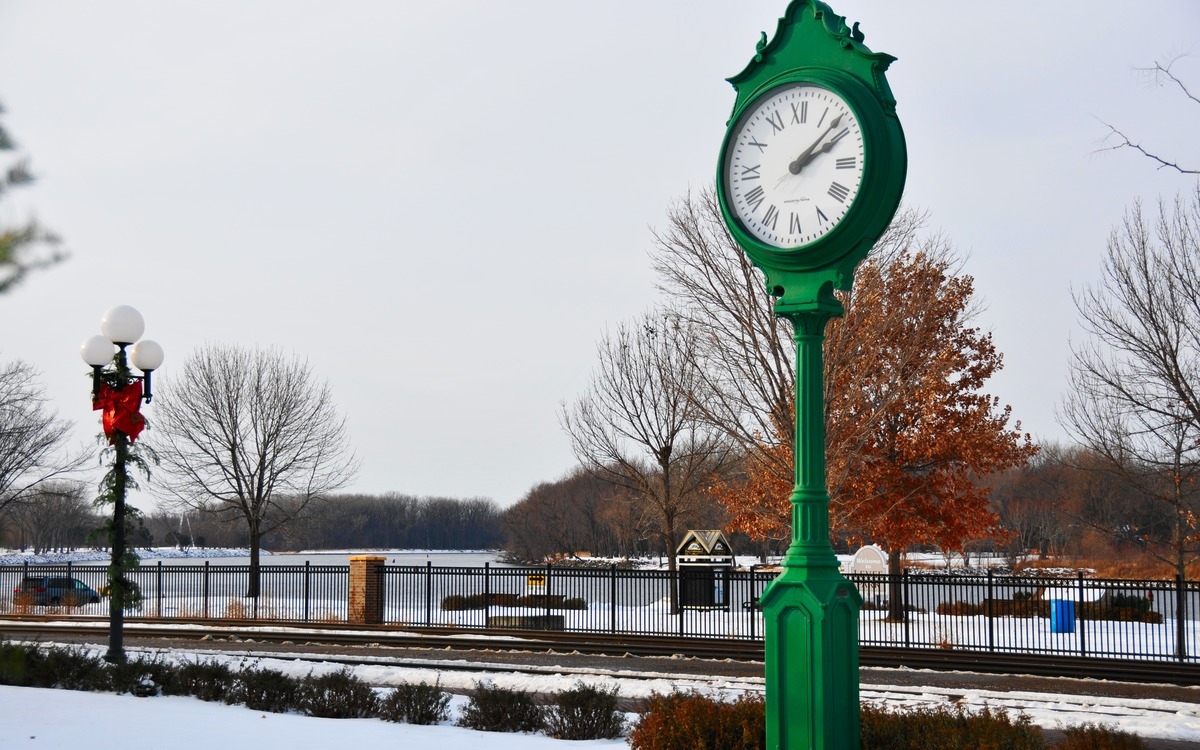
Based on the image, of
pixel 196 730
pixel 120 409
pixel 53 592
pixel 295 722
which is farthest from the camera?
pixel 53 592

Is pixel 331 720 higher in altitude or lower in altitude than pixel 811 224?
lower

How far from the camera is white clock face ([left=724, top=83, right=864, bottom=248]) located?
239 inches

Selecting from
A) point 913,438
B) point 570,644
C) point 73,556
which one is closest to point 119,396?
point 570,644

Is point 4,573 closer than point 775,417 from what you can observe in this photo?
No

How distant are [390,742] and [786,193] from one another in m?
5.65

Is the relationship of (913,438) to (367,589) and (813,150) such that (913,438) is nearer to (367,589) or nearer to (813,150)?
(367,589)

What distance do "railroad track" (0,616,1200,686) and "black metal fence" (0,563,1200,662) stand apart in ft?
3.81

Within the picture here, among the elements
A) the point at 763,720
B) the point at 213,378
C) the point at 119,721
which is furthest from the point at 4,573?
the point at 763,720

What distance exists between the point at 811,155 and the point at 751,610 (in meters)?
16.2

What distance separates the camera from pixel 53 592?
33.0m

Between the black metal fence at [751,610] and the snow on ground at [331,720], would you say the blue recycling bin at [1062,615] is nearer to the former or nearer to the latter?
the black metal fence at [751,610]

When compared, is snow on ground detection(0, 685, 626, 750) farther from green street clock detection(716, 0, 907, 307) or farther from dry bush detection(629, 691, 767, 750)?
green street clock detection(716, 0, 907, 307)

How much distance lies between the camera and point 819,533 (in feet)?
19.5

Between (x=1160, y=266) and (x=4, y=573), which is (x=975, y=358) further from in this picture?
(x=4, y=573)
